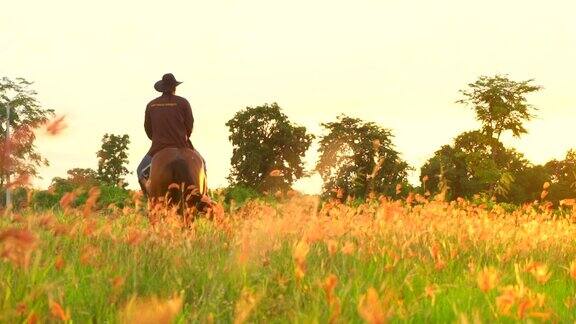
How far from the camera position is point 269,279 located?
12.6 ft

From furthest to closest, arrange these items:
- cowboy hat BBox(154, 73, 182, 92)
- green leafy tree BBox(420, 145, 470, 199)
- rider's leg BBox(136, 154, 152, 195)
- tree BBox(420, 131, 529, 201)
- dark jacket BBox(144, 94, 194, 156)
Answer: green leafy tree BBox(420, 145, 470, 199), tree BBox(420, 131, 529, 201), rider's leg BBox(136, 154, 152, 195), cowboy hat BBox(154, 73, 182, 92), dark jacket BBox(144, 94, 194, 156)

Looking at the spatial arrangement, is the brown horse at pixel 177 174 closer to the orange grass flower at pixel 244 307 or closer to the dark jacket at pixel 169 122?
the dark jacket at pixel 169 122

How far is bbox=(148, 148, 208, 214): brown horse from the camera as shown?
1048cm

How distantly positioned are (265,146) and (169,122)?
60729 mm

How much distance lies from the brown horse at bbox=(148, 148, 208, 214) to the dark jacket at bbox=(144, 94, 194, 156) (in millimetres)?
219

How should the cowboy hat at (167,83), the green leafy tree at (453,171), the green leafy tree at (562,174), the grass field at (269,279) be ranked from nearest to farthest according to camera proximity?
the grass field at (269,279)
the cowboy hat at (167,83)
the green leafy tree at (453,171)
the green leafy tree at (562,174)

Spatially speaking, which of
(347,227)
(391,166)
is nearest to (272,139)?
(391,166)

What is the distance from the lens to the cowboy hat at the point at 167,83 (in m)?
11.2

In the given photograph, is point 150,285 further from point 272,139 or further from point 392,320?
point 272,139

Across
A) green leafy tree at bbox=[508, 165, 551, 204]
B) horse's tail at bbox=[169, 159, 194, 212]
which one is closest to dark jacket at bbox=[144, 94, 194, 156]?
horse's tail at bbox=[169, 159, 194, 212]

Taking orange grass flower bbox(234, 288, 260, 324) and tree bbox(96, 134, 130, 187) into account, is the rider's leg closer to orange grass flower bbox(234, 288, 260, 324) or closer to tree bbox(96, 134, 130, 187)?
orange grass flower bbox(234, 288, 260, 324)

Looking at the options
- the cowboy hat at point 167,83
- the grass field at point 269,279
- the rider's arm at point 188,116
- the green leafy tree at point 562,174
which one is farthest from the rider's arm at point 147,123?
the green leafy tree at point 562,174

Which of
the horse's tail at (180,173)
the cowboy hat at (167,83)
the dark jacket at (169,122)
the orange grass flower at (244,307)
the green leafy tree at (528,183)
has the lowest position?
the orange grass flower at (244,307)

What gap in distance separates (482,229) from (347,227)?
1.25m
